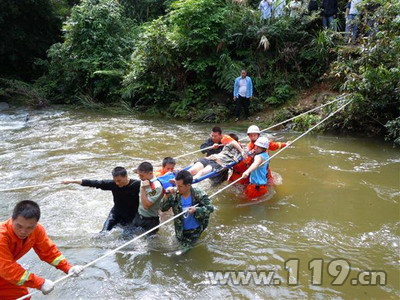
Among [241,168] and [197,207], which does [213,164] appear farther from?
[197,207]

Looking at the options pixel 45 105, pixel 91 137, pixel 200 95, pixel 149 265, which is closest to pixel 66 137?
pixel 91 137

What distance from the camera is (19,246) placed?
3.18 metres

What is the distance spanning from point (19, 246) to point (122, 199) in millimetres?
1789

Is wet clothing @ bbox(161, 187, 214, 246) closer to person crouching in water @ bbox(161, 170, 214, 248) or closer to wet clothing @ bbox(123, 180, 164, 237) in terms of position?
person crouching in water @ bbox(161, 170, 214, 248)

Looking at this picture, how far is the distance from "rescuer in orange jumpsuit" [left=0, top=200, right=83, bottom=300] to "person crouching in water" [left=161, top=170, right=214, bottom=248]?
1525 mm

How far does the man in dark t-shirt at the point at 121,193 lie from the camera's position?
466 centimetres

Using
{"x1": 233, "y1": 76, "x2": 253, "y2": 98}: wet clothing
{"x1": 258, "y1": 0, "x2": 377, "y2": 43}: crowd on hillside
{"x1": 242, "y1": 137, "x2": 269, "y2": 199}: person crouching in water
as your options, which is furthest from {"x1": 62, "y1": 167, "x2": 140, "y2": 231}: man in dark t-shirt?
{"x1": 258, "y1": 0, "x2": 377, "y2": 43}: crowd on hillside

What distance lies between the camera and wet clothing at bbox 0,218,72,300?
9.94 feet

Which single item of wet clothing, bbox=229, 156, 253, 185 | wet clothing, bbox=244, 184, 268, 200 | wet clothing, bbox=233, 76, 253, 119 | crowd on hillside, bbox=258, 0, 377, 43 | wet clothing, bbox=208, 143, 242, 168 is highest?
crowd on hillside, bbox=258, 0, 377, 43

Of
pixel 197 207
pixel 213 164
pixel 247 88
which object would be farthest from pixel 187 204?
pixel 247 88

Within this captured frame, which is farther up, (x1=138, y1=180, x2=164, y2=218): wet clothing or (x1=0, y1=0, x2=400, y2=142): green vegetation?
(x1=0, y1=0, x2=400, y2=142): green vegetation

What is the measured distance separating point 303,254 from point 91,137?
7.41 metres

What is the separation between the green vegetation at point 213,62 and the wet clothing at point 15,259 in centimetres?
755

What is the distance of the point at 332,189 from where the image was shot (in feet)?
22.2
